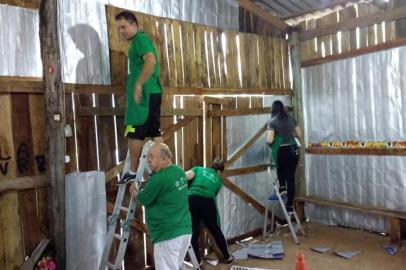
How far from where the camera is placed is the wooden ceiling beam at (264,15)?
17.6ft

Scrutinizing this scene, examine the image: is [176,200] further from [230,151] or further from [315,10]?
[315,10]

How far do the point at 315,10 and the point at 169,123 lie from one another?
2.92 meters

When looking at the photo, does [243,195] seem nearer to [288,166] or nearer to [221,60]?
[288,166]

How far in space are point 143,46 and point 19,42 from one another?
1.27 meters

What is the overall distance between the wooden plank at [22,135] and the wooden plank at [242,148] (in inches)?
102

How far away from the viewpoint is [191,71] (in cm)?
463

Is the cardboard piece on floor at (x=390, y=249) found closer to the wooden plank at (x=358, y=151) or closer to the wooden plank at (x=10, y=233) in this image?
the wooden plank at (x=358, y=151)

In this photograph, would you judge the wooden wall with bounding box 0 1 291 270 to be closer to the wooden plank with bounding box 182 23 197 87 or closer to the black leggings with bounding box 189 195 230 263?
the wooden plank with bounding box 182 23 197 87

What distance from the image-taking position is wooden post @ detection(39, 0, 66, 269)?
132 inches

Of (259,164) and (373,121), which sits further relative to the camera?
(259,164)

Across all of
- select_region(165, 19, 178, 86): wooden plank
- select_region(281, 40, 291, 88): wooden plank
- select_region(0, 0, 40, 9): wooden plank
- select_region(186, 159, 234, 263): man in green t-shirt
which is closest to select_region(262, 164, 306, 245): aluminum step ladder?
select_region(186, 159, 234, 263): man in green t-shirt

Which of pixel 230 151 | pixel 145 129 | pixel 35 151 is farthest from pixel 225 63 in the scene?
pixel 35 151

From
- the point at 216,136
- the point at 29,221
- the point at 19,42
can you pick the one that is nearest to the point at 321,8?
the point at 216,136

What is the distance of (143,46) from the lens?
2.93 m
